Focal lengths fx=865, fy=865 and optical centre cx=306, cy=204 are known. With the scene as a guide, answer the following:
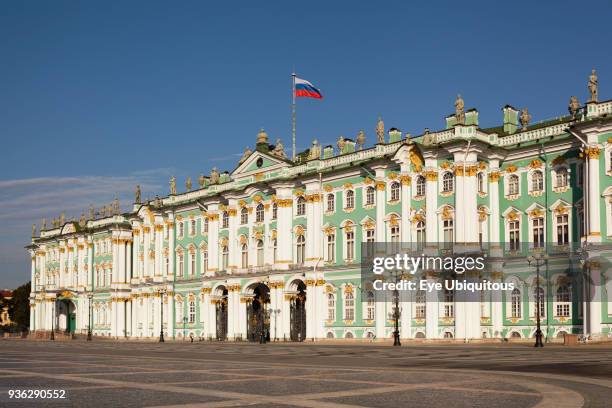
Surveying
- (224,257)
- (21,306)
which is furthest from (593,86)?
(21,306)

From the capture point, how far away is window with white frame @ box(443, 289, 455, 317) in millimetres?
67812

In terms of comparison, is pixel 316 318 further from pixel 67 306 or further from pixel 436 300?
pixel 67 306

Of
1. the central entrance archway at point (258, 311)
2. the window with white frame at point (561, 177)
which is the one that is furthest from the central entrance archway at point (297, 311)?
the window with white frame at point (561, 177)

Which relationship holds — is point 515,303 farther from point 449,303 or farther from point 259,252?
point 259,252

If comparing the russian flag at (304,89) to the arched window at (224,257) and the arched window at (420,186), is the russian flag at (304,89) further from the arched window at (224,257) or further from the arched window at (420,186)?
the arched window at (224,257)

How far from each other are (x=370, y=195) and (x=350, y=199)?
257cm

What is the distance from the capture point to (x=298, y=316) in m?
81.4

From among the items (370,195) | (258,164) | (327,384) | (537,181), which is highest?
(258,164)

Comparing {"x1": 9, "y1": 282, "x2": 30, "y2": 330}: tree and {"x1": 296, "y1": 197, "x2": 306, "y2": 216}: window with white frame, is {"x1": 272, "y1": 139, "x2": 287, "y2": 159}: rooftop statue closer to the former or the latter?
{"x1": 296, "y1": 197, "x2": 306, "y2": 216}: window with white frame

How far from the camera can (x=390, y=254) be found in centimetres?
7288

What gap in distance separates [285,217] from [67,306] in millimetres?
59446

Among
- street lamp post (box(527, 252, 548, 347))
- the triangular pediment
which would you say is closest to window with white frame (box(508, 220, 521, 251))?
street lamp post (box(527, 252, 548, 347))

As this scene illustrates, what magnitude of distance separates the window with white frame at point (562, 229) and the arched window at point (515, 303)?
5353mm

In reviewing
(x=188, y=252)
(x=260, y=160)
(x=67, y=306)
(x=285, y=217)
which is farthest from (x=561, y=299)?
(x=67, y=306)
